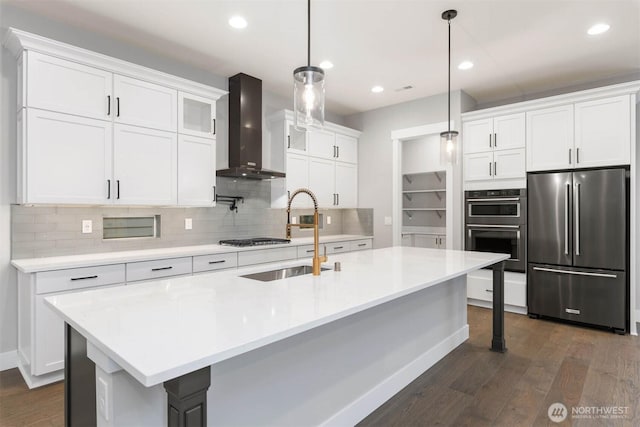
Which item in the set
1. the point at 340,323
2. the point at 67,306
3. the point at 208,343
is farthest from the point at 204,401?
the point at 340,323

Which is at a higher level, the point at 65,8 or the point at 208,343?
the point at 65,8

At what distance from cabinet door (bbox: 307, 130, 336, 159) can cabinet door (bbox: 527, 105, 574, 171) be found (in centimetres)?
249

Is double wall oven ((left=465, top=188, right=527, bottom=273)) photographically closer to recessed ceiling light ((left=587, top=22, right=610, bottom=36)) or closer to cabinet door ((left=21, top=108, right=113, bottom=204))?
recessed ceiling light ((left=587, top=22, right=610, bottom=36))

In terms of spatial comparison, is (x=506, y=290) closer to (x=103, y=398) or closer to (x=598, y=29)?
(x=598, y=29)

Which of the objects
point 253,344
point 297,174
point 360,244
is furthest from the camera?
point 360,244

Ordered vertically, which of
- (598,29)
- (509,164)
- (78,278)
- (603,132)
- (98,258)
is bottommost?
(78,278)

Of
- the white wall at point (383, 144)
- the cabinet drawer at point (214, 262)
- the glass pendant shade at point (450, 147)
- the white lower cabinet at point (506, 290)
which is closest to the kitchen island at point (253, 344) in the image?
the glass pendant shade at point (450, 147)

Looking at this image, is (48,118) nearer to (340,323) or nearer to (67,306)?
(67,306)

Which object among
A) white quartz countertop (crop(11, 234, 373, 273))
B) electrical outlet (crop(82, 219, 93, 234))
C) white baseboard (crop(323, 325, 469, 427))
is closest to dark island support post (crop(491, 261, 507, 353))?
white baseboard (crop(323, 325, 469, 427))

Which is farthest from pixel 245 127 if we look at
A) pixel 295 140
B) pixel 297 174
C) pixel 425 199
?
pixel 425 199

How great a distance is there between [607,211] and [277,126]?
3.81 metres

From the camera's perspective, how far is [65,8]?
279 centimetres

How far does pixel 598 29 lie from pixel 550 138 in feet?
3.96

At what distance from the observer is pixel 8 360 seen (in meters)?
2.79
